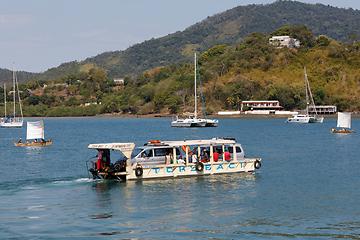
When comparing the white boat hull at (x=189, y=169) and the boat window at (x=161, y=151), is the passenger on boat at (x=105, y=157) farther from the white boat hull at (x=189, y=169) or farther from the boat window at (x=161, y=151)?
the boat window at (x=161, y=151)

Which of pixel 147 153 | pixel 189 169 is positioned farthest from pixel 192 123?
pixel 189 169

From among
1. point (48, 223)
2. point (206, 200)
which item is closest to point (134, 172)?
point (206, 200)

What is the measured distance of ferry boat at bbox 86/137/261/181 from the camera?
3278 centimetres

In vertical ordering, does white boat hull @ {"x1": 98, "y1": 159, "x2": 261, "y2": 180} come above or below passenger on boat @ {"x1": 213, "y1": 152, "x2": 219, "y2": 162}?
below

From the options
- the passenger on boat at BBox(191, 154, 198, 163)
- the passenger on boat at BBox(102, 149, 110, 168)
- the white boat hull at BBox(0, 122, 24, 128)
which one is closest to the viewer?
the passenger on boat at BBox(102, 149, 110, 168)

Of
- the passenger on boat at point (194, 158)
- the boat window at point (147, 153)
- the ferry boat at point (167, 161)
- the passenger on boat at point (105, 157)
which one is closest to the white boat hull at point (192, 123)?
the ferry boat at point (167, 161)

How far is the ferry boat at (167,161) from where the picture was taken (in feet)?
108

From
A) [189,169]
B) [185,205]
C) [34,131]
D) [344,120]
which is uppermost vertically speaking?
[344,120]

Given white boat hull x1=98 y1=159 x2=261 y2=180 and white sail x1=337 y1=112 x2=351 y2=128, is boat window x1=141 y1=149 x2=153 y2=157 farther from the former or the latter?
white sail x1=337 y1=112 x2=351 y2=128

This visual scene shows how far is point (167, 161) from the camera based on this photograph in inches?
1364

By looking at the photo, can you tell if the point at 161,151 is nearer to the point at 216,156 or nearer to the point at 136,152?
the point at 136,152

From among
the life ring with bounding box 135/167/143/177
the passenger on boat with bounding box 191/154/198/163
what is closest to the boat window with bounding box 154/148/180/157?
the passenger on boat with bounding box 191/154/198/163

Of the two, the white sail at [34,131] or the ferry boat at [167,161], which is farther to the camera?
the white sail at [34,131]

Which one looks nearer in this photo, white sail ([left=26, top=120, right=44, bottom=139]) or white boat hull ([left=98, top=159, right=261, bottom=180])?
white boat hull ([left=98, top=159, right=261, bottom=180])
